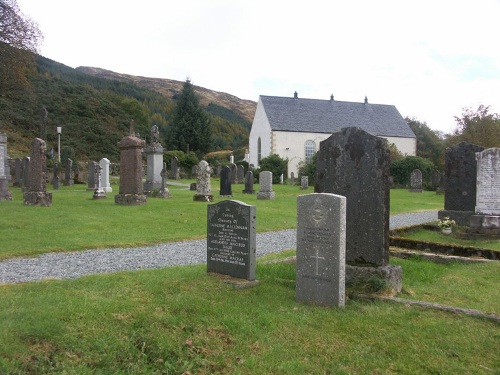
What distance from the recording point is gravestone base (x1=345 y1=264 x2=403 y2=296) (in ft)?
20.0

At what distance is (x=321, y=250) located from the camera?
221 inches

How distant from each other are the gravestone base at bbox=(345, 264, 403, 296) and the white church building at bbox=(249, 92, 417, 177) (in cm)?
4285

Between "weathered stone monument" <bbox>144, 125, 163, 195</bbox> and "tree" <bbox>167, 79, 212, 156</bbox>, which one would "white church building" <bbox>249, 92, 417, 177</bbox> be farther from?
"weathered stone monument" <bbox>144, 125, 163, 195</bbox>

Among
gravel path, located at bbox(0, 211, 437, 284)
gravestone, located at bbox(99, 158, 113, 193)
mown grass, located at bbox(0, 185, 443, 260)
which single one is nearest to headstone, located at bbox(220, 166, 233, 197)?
mown grass, located at bbox(0, 185, 443, 260)

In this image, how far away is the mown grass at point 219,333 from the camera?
396 centimetres

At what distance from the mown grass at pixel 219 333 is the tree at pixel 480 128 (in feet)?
116

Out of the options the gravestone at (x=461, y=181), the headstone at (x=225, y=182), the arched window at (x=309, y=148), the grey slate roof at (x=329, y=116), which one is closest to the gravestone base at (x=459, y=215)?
the gravestone at (x=461, y=181)

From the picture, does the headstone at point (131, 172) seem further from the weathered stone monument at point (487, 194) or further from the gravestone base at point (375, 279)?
the gravestone base at point (375, 279)

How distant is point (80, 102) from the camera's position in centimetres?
5716

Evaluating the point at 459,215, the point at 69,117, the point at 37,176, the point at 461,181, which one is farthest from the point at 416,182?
the point at 69,117

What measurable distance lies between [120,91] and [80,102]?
1389 inches

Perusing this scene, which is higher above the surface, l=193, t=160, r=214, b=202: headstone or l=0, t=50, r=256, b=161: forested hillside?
l=0, t=50, r=256, b=161: forested hillside

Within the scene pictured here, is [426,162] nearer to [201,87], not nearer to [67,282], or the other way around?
[67,282]

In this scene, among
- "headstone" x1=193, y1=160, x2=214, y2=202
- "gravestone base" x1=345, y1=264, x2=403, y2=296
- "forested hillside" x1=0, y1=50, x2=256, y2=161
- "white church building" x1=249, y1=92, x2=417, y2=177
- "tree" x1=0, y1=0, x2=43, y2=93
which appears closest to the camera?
"gravestone base" x1=345, y1=264, x2=403, y2=296
